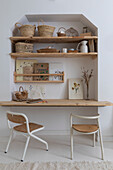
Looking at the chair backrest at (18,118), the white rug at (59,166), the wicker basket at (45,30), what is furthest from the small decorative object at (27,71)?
the white rug at (59,166)

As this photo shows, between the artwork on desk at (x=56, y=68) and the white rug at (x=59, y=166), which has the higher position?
the artwork on desk at (x=56, y=68)

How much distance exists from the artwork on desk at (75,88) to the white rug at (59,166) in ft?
4.20

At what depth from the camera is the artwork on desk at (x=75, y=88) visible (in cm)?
308

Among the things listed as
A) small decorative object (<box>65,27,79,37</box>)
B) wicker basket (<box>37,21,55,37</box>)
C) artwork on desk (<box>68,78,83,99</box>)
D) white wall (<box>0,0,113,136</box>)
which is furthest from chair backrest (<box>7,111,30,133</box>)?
small decorative object (<box>65,27,79,37</box>)

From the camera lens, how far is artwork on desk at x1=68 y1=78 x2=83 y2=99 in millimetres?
3078

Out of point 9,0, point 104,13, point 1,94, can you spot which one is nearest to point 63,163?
point 1,94

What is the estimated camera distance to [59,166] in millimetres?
2074

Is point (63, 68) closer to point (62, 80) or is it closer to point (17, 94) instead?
point (62, 80)

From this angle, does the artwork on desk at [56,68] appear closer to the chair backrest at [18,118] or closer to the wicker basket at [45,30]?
the wicker basket at [45,30]

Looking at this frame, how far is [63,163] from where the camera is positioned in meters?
2.14

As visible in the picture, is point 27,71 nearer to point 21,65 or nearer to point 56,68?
point 21,65

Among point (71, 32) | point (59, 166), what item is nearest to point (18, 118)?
point (59, 166)

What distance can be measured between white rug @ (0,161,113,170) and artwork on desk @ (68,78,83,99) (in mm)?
1280

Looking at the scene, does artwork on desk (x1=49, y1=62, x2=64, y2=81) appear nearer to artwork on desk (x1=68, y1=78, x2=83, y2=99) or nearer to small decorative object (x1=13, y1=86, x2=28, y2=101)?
artwork on desk (x1=68, y1=78, x2=83, y2=99)
